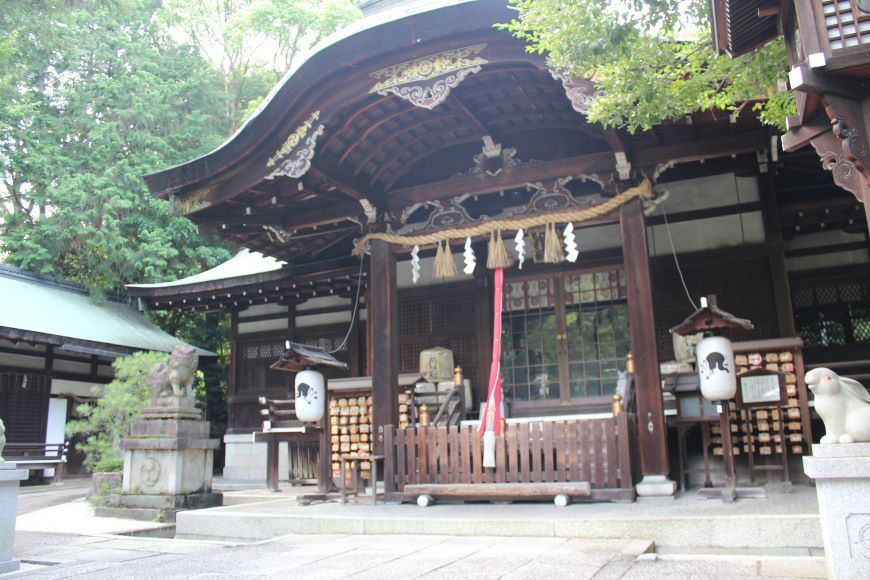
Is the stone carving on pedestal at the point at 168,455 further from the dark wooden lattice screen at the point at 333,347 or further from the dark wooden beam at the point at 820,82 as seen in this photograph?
the dark wooden beam at the point at 820,82

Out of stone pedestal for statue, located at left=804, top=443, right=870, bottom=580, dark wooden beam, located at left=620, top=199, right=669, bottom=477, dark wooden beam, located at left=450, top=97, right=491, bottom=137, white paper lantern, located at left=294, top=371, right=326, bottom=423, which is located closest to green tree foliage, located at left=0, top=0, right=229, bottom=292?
white paper lantern, located at left=294, top=371, right=326, bottom=423

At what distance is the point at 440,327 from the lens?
37.7 ft

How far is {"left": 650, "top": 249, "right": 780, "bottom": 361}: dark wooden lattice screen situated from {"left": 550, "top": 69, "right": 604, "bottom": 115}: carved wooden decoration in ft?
12.7

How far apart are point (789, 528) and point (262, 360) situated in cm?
1084

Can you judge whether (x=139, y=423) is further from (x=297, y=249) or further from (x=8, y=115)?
(x=8, y=115)

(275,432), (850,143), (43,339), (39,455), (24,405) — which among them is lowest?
(39,455)

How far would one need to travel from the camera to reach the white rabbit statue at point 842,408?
12.7 ft

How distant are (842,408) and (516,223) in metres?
4.74

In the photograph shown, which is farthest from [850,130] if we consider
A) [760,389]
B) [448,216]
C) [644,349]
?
[448,216]

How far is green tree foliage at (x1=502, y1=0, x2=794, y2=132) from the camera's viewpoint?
5.07 meters

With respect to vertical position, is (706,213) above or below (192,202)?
below

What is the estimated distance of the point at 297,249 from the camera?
1154 centimetres

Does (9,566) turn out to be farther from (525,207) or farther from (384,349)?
(525,207)

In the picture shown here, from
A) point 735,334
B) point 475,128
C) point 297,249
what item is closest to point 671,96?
point 475,128
